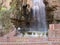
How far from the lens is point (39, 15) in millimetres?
17750

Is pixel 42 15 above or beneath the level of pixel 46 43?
beneath

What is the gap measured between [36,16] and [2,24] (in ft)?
16.7

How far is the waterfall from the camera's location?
1727cm

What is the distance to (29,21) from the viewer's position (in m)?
17.1

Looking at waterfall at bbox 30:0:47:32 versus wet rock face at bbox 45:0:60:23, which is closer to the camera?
wet rock face at bbox 45:0:60:23

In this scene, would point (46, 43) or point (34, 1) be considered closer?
point (46, 43)

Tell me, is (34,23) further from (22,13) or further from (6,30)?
(6,30)

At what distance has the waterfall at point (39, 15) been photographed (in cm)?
1727

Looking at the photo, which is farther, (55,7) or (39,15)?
(39,15)

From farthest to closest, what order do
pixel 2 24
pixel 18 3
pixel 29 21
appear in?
pixel 29 21
pixel 18 3
pixel 2 24

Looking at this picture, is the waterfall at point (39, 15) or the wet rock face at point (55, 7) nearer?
the wet rock face at point (55, 7)

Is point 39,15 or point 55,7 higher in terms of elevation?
point 55,7

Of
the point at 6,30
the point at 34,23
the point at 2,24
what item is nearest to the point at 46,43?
the point at 6,30

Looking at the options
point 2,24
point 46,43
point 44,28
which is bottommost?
point 44,28
